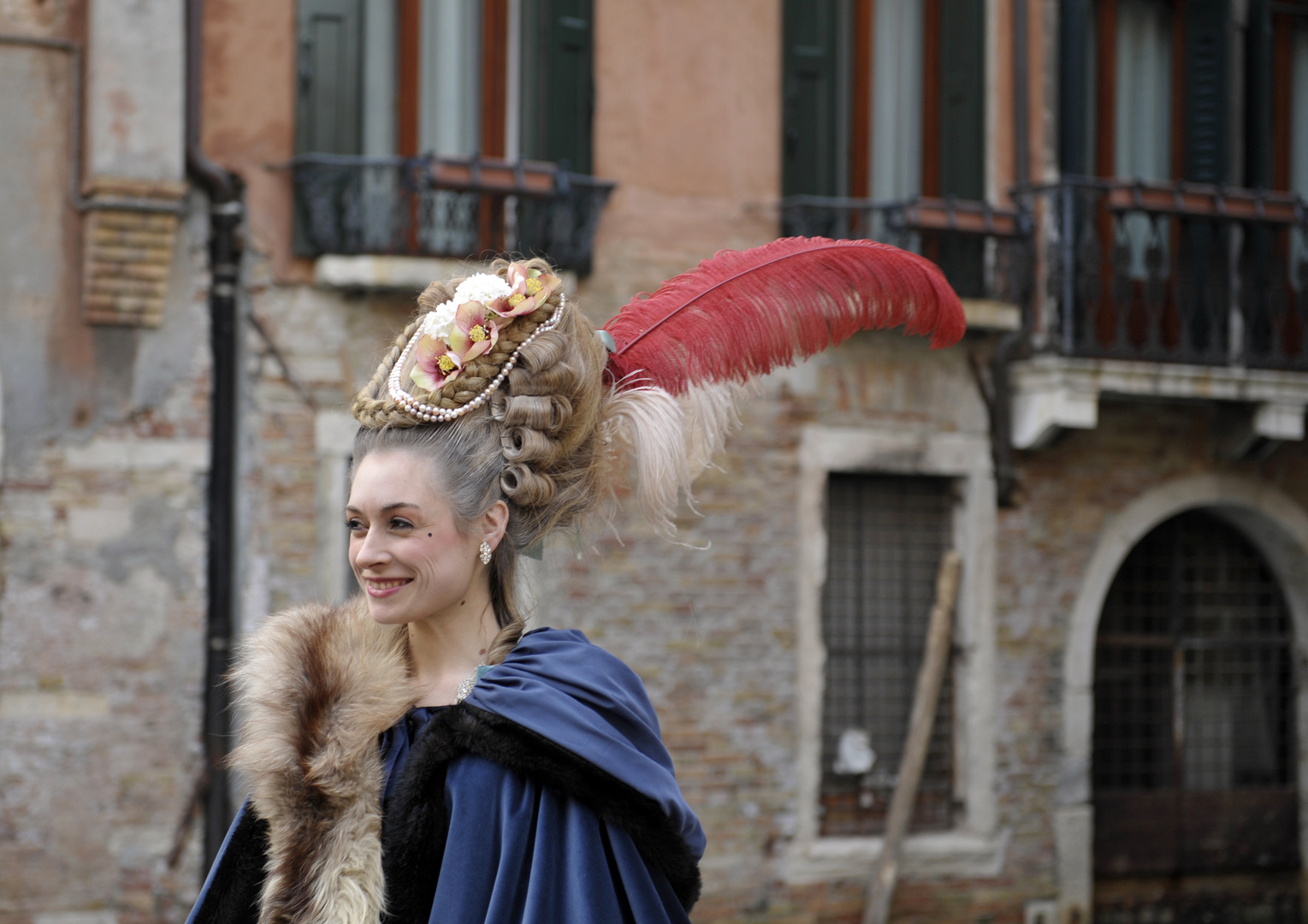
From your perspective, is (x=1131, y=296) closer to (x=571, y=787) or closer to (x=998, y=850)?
(x=998, y=850)

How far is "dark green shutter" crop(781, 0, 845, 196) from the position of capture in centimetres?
734

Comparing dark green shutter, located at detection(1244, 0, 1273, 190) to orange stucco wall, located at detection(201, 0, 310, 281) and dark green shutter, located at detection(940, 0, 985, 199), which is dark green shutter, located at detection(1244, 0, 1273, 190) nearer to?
dark green shutter, located at detection(940, 0, 985, 199)

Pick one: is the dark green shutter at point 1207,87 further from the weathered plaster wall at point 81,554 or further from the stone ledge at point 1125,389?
the weathered plaster wall at point 81,554

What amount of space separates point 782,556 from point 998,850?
1.91 metres

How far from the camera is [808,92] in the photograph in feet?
24.2

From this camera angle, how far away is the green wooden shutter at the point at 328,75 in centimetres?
654

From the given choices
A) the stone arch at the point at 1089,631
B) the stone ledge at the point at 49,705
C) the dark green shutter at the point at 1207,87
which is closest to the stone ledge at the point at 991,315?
the stone arch at the point at 1089,631

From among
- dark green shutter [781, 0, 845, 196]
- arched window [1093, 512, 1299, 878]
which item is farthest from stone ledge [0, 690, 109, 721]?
arched window [1093, 512, 1299, 878]

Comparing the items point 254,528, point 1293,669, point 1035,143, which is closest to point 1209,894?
point 1293,669

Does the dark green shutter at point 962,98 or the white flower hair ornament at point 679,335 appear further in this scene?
the dark green shutter at point 962,98

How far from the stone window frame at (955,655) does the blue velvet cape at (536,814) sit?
519 cm

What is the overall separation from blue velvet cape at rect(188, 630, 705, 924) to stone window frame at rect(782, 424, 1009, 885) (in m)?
5.19

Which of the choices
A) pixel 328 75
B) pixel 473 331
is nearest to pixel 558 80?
pixel 328 75

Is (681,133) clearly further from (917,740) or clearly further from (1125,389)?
(917,740)
